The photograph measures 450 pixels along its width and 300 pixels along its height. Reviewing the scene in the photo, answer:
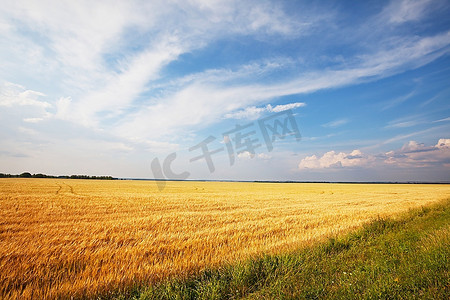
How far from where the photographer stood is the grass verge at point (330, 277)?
3.27m

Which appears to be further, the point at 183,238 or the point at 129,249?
the point at 183,238

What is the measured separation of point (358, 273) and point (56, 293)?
503cm

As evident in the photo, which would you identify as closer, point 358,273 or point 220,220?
point 358,273

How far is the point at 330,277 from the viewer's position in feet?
12.6

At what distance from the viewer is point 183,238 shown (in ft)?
21.8

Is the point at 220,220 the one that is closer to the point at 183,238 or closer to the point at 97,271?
the point at 183,238

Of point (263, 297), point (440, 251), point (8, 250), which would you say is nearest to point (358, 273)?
point (263, 297)

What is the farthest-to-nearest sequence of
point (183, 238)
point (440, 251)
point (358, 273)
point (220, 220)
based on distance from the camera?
point (220, 220)
point (183, 238)
point (440, 251)
point (358, 273)

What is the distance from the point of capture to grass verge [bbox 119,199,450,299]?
3271 mm

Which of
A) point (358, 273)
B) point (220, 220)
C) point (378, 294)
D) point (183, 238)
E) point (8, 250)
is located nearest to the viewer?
point (378, 294)

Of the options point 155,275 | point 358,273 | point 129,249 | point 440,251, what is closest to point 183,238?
point 129,249

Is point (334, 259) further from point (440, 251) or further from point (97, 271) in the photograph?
point (97, 271)

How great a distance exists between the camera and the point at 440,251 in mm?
4617

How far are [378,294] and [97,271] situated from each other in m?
4.76
